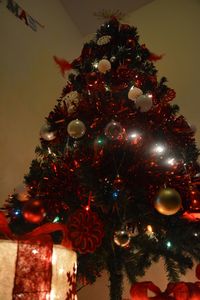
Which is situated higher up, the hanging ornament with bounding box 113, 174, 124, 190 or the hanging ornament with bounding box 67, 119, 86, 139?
the hanging ornament with bounding box 67, 119, 86, 139

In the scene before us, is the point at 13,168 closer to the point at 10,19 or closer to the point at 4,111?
the point at 4,111

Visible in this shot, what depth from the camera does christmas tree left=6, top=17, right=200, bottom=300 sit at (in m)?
0.66

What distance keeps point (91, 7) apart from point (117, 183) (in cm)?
154

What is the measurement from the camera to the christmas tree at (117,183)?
0.66 m

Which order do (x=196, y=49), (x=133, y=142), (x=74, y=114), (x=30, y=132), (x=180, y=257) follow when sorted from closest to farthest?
1. (x=180, y=257)
2. (x=133, y=142)
3. (x=74, y=114)
4. (x=30, y=132)
5. (x=196, y=49)

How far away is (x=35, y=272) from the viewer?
51cm

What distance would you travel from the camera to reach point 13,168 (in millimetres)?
1226

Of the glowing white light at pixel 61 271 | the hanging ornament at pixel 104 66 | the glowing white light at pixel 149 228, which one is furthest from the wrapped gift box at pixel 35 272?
the hanging ornament at pixel 104 66

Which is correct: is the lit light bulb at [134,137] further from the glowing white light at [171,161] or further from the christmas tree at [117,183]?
the glowing white light at [171,161]

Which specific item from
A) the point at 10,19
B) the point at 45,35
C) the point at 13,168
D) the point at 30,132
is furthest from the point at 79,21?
the point at 13,168

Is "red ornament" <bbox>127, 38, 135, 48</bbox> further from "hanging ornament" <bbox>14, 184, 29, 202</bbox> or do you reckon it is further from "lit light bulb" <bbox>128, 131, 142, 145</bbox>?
"hanging ornament" <bbox>14, 184, 29, 202</bbox>

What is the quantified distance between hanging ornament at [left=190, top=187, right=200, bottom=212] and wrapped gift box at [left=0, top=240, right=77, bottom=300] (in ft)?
1.17

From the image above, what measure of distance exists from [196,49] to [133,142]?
1.14 m

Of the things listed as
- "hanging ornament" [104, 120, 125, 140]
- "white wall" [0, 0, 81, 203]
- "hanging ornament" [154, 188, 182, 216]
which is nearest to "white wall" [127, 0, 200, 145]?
"white wall" [0, 0, 81, 203]
